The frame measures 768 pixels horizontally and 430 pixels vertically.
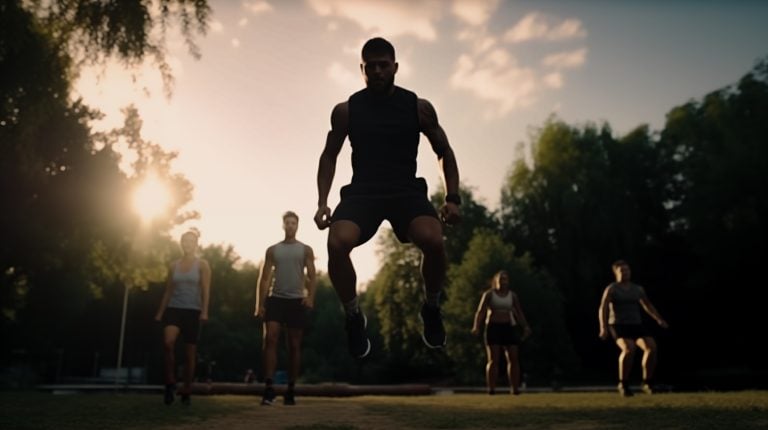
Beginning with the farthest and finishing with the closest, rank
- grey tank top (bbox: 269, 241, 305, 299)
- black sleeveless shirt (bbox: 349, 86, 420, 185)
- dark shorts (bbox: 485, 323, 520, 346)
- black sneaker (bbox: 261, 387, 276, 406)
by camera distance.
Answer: dark shorts (bbox: 485, 323, 520, 346)
grey tank top (bbox: 269, 241, 305, 299)
black sneaker (bbox: 261, 387, 276, 406)
black sleeveless shirt (bbox: 349, 86, 420, 185)

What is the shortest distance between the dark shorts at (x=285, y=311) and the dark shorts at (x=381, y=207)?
4598mm

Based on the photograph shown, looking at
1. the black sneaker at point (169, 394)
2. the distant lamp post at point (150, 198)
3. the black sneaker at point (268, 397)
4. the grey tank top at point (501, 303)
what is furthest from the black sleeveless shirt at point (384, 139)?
the distant lamp post at point (150, 198)

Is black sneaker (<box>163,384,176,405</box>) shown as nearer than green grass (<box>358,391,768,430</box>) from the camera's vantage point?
No

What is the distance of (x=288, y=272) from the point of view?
9.76 meters

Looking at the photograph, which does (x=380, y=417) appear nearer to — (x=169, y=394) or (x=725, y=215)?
(x=169, y=394)

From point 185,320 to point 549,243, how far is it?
37.0 metres

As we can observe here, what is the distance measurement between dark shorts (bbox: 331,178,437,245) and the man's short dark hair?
3.72 ft

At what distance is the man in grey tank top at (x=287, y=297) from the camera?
31.8 feet

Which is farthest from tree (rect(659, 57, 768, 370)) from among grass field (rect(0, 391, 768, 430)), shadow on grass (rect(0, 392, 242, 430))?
shadow on grass (rect(0, 392, 242, 430))

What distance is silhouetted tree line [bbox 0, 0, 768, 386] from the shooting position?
27297mm

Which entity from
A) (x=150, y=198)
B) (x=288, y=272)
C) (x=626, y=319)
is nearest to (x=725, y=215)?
(x=626, y=319)

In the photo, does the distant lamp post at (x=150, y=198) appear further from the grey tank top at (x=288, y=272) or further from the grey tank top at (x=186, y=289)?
the grey tank top at (x=288, y=272)

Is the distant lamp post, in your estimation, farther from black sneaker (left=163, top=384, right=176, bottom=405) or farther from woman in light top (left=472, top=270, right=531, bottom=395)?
black sneaker (left=163, top=384, right=176, bottom=405)

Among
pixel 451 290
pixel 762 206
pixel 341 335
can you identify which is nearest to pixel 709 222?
pixel 762 206
